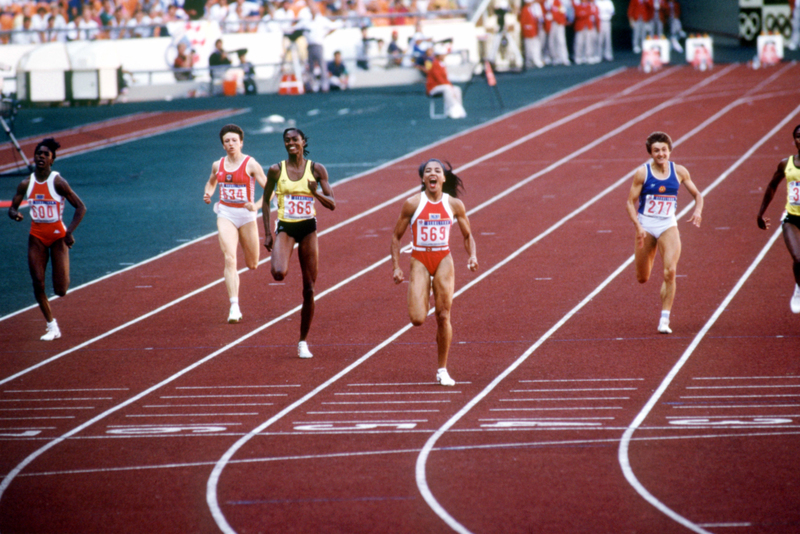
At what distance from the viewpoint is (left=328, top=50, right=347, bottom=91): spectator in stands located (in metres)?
31.9

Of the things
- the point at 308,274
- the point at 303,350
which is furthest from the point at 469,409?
the point at 308,274

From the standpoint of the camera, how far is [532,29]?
3409 cm

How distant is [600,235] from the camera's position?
14.7 m

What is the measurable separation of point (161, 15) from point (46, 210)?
24936 mm

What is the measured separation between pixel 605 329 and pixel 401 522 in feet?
16.1

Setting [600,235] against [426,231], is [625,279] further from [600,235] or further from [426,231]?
[426,231]

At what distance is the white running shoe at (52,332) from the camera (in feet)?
35.2

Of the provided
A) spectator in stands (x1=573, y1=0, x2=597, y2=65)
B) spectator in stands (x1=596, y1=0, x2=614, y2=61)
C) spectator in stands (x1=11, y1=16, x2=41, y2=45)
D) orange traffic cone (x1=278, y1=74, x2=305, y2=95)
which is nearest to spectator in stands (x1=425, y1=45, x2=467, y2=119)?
orange traffic cone (x1=278, y1=74, x2=305, y2=95)

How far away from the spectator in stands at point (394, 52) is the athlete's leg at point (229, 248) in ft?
72.4

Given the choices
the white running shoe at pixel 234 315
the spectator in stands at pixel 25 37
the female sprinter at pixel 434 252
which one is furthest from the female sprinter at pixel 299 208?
the spectator in stands at pixel 25 37

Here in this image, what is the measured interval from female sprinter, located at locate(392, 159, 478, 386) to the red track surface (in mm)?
527

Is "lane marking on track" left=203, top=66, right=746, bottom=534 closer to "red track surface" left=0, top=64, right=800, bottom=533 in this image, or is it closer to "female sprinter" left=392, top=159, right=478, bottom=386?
"red track surface" left=0, top=64, right=800, bottom=533

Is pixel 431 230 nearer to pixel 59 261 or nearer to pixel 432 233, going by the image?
pixel 432 233

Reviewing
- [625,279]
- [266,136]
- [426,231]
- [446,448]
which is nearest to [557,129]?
[266,136]
